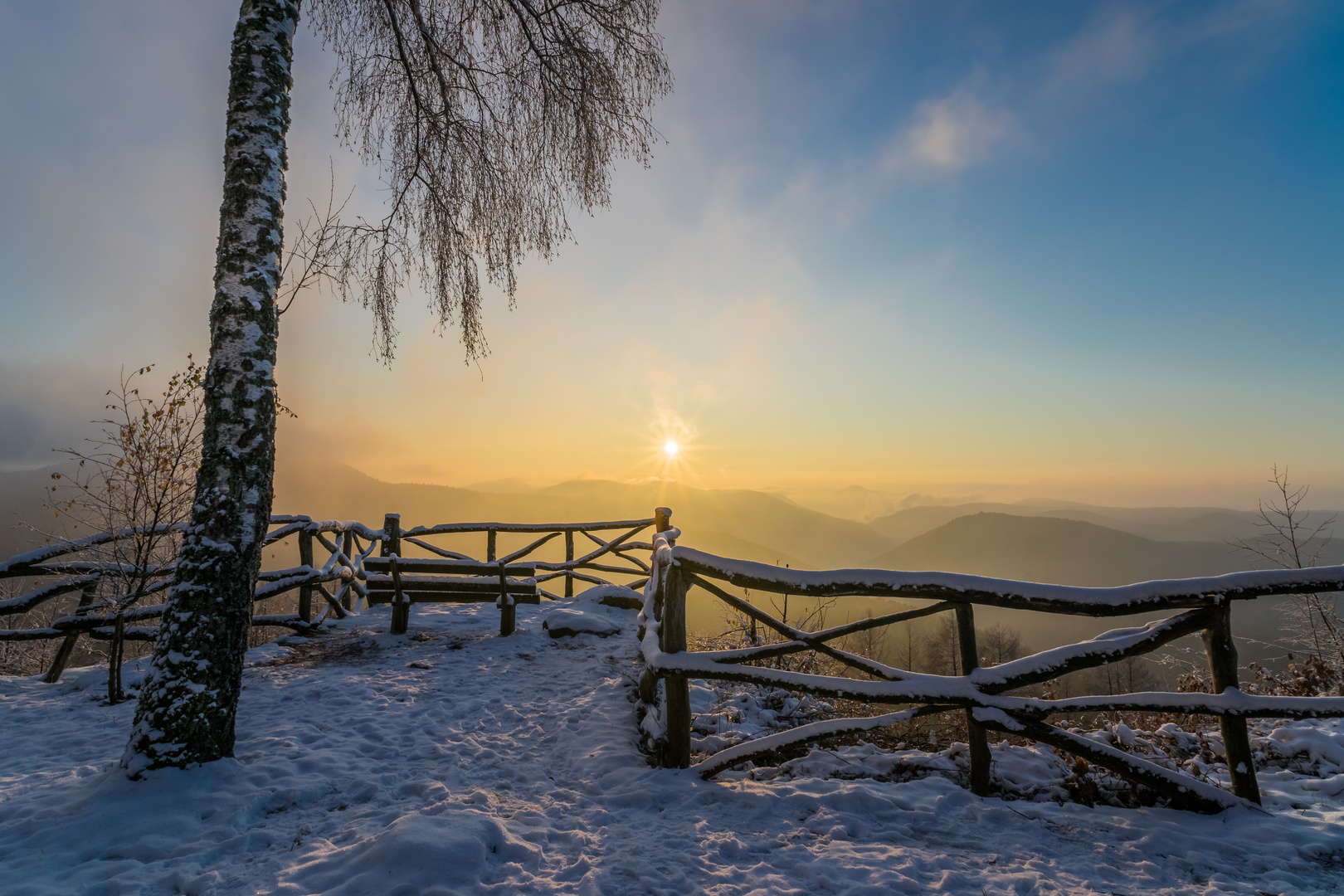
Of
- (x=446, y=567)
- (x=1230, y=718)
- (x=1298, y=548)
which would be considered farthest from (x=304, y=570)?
(x=1298, y=548)

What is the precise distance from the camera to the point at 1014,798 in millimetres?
3207

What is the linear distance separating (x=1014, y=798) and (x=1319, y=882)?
1165 millimetres

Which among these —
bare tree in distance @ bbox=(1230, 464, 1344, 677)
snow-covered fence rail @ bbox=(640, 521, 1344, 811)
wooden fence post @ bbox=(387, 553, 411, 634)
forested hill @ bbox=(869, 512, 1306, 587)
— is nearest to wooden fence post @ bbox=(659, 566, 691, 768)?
snow-covered fence rail @ bbox=(640, 521, 1344, 811)

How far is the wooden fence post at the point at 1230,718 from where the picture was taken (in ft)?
10.00

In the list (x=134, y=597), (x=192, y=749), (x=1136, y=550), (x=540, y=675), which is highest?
(x=134, y=597)

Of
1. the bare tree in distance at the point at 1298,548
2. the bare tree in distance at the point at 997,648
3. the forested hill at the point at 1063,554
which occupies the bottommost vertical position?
the forested hill at the point at 1063,554

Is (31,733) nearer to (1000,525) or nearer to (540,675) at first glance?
(540,675)

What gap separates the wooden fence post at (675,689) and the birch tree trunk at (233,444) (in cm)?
263

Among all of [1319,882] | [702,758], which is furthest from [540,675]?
[1319,882]

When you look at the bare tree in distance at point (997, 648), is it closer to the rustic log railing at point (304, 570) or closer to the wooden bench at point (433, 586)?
the rustic log railing at point (304, 570)

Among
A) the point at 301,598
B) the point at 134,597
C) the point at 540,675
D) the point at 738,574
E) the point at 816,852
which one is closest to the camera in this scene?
the point at 816,852

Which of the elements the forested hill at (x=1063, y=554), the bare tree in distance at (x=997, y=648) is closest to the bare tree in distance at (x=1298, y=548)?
the bare tree in distance at (x=997, y=648)

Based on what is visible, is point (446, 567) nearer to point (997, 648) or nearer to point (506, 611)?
point (506, 611)

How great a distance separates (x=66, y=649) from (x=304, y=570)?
212cm
